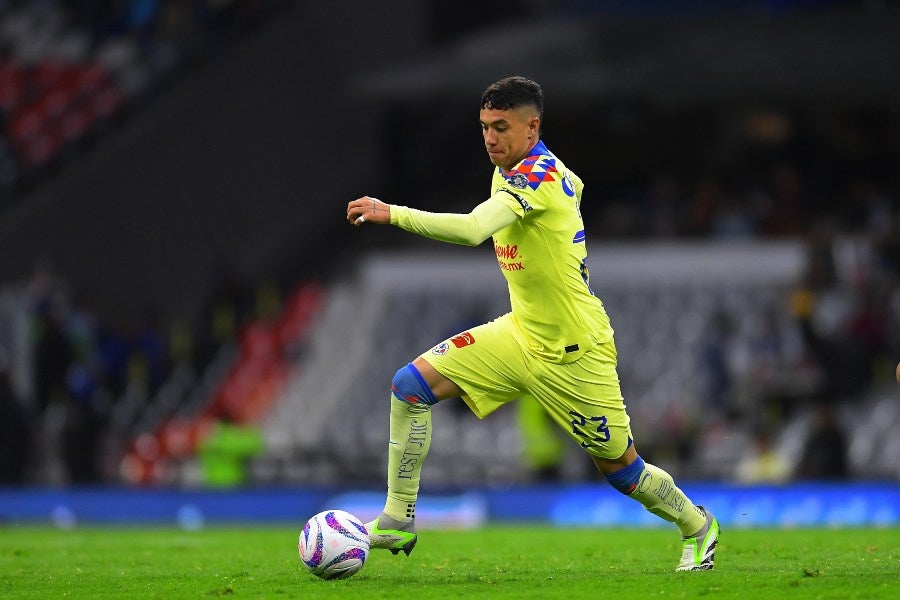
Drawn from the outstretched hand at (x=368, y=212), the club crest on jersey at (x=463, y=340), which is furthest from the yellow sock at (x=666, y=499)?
the outstretched hand at (x=368, y=212)

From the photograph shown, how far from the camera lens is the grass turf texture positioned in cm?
808

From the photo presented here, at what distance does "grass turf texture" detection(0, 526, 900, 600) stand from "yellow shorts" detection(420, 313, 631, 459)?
2.73 ft

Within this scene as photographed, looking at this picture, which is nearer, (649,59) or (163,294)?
(649,59)

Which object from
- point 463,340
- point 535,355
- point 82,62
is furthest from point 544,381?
point 82,62

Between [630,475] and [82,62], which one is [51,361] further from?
[630,475]

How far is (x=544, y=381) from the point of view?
8.87 metres

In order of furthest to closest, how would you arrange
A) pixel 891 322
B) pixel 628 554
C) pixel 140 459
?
pixel 140 459 < pixel 891 322 < pixel 628 554

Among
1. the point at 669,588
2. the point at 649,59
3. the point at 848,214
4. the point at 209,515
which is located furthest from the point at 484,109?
the point at 848,214

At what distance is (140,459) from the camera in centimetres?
2250

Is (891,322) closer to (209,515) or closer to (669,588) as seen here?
(209,515)

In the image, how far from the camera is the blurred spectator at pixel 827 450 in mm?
17031

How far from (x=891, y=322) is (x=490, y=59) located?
7.27 m

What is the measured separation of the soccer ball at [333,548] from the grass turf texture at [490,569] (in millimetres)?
83

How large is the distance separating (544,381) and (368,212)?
1550 millimetres
